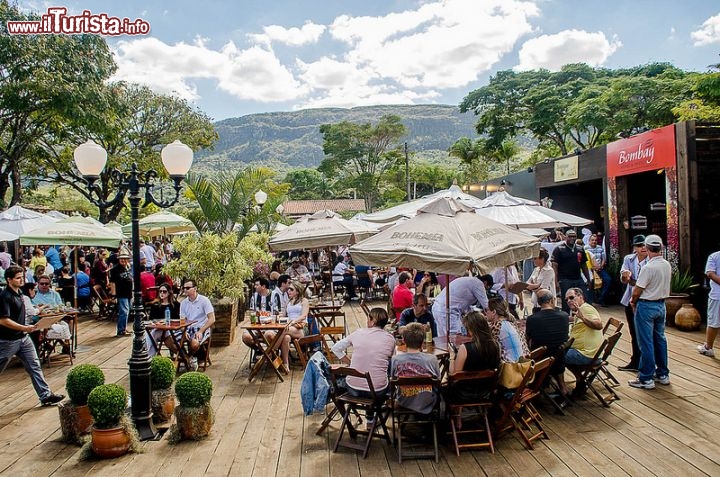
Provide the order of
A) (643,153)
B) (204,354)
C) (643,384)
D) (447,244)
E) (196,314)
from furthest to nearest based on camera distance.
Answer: (643,153) → (204,354) → (196,314) → (643,384) → (447,244)

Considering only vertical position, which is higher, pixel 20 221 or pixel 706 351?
pixel 20 221

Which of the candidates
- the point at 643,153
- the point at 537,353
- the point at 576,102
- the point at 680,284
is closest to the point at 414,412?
the point at 537,353

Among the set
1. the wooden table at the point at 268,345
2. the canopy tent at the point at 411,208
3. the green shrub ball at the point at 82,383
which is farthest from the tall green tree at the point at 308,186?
the green shrub ball at the point at 82,383

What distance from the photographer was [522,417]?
493cm

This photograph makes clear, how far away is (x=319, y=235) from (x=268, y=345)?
106 inches

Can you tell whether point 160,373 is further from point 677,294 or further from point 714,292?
point 677,294

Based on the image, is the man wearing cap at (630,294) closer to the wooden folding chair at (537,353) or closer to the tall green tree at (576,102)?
the wooden folding chair at (537,353)

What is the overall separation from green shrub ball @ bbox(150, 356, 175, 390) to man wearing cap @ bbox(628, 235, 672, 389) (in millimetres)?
5088

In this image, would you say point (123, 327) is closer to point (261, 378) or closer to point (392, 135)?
point (261, 378)

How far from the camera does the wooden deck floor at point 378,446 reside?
164 inches

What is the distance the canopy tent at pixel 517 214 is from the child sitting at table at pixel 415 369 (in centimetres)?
440

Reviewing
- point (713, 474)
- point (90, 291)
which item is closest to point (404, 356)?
point (713, 474)

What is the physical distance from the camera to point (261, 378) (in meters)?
6.93

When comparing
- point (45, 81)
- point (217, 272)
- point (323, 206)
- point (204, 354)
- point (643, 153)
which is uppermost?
point (45, 81)
